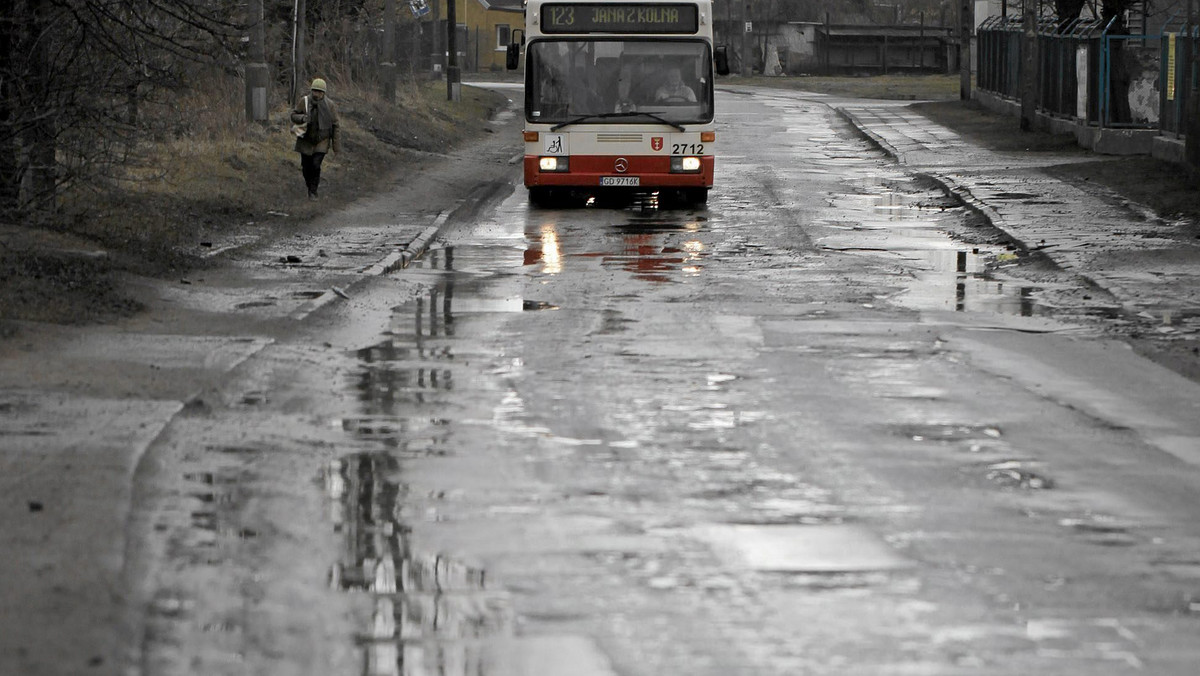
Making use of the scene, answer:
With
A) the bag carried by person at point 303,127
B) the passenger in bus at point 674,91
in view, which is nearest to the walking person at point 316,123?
the bag carried by person at point 303,127

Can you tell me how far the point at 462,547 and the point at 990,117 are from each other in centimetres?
3993

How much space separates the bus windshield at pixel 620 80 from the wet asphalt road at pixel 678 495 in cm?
881

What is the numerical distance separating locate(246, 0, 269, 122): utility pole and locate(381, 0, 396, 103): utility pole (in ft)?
36.4

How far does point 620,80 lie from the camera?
2419 centimetres

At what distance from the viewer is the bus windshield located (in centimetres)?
2414

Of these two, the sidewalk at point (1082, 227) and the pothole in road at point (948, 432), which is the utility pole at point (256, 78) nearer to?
the sidewalk at point (1082, 227)

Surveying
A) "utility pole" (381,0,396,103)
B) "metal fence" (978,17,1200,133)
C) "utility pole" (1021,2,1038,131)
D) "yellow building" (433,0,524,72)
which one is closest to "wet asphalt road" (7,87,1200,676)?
"metal fence" (978,17,1200,133)

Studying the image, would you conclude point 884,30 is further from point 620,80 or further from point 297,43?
point 620,80

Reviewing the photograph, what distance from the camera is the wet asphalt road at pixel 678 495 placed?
609 cm

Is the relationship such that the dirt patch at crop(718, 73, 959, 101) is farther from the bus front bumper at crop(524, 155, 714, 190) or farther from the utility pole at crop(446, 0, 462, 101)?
the bus front bumper at crop(524, 155, 714, 190)

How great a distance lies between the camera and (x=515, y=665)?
5816 mm

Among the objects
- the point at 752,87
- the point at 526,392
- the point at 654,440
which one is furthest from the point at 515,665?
the point at 752,87

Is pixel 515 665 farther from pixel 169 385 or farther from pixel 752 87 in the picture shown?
pixel 752 87

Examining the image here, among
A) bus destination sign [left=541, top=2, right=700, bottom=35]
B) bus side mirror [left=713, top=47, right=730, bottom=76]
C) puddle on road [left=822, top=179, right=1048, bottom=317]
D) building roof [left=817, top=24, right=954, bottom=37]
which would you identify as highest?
building roof [left=817, top=24, right=954, bottom=37]
